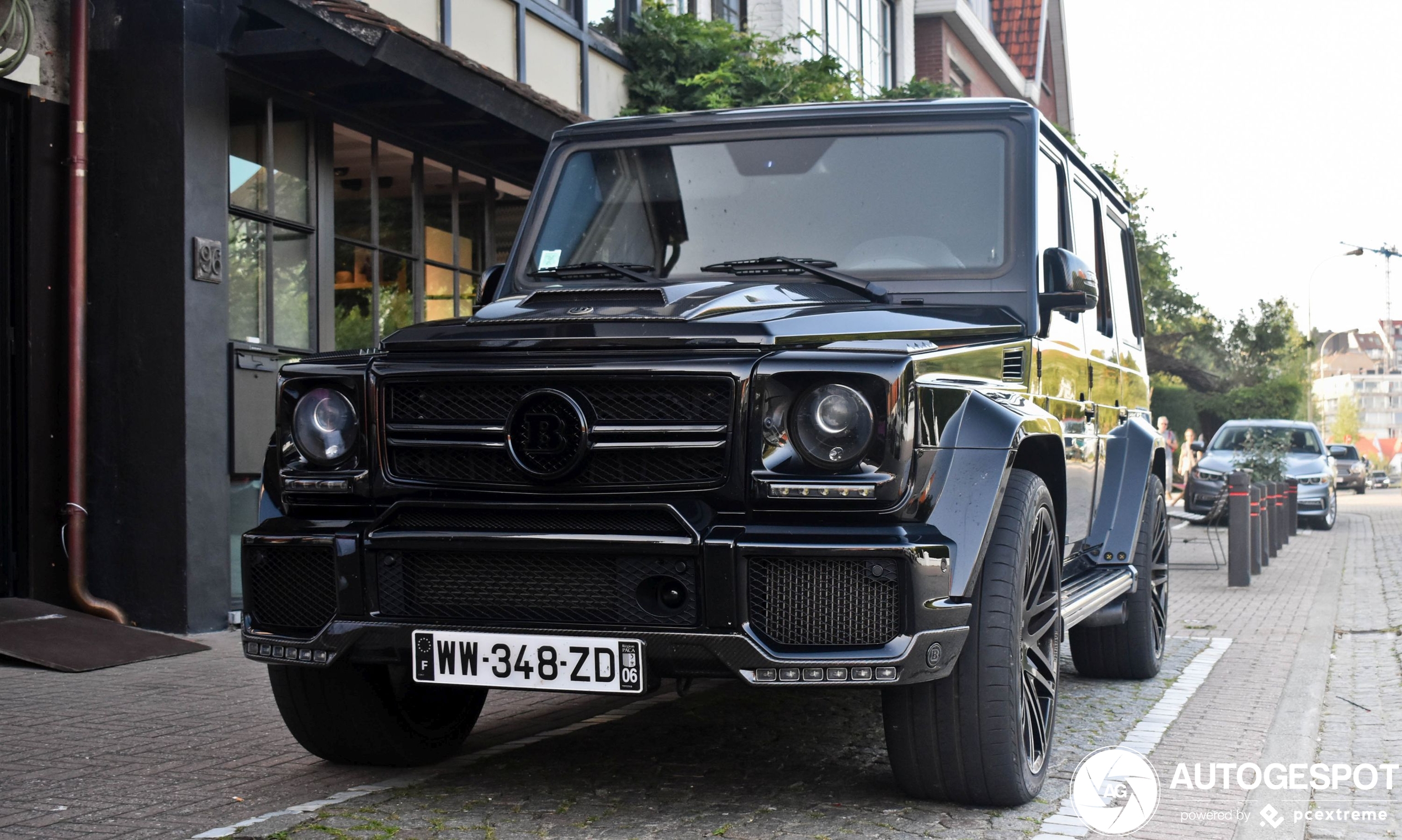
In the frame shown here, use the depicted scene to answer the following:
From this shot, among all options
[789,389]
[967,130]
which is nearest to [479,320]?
[789,389]

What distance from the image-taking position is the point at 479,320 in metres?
4.36

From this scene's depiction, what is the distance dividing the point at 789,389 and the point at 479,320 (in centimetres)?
106

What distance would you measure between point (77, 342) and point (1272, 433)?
17.4m

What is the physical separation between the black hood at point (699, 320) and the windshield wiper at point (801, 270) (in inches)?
2.0

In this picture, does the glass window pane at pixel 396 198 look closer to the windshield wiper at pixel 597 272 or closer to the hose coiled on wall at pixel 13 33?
the hose coiled on wall at pixel 13 33

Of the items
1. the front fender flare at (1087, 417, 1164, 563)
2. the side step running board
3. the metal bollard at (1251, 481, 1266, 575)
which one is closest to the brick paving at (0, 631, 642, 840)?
the side step running board

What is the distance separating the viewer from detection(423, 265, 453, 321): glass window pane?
1172 cm

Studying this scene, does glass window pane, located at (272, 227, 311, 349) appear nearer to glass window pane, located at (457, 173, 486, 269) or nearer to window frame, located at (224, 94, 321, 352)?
window frame, located at (224, 94, 321, 352)

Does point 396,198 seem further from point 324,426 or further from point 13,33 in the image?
point 324,426

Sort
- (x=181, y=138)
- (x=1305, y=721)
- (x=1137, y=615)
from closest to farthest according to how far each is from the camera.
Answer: (x=1305, y=721), (x=1137, y=615), (x=181, y=138)

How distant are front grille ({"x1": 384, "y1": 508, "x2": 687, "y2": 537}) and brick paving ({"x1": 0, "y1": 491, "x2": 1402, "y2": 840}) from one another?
25.7 inches

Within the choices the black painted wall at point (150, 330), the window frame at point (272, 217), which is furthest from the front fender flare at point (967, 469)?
the window frame at point (272, 217)

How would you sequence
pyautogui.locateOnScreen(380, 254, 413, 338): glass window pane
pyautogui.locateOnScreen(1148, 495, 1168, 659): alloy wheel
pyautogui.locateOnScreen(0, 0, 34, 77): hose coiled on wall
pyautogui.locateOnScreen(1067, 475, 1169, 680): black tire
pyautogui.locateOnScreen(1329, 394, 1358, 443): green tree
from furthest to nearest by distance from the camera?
pyautogui.locateOnScreen(1329, 394, 1358, 443): green tree, pyautogui.locateOnScreen(380, 254, 413, 338): glass window pane, pyautogui.locateOnScreen(0, 0, 34, 77): hose coiled on wall, pyautogui.locateOnScreen(1148, 495, 1168, 659): alloy wheel, pyautogui.locateOnScreen(1067, 475, 1169, 680): black tire

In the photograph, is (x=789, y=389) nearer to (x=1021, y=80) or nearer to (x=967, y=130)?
(x=967, y=130)
